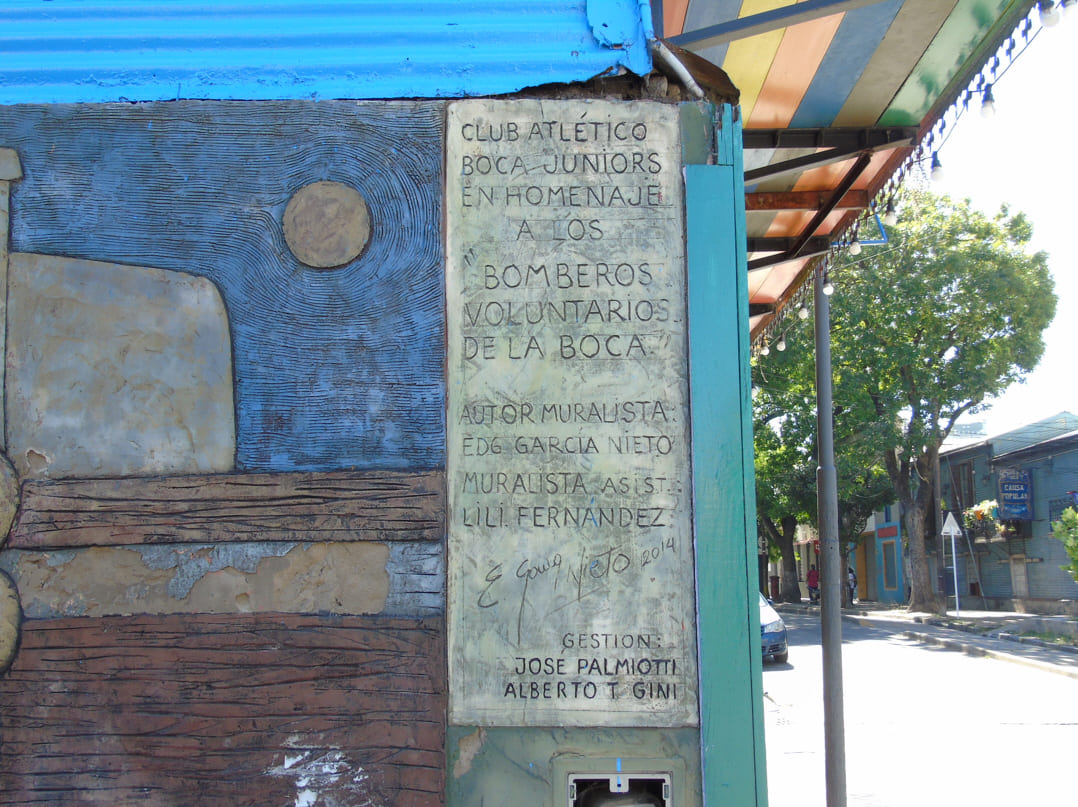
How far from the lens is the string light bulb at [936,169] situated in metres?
4.98

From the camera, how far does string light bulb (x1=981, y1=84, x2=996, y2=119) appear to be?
13.6 feet

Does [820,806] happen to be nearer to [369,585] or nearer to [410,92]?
[369,585]

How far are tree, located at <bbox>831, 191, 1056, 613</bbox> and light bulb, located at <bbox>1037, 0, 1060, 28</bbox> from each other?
62.8 feet

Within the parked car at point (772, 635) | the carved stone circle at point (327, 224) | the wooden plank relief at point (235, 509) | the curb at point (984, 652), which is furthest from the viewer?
the parked car at point (772, 635)

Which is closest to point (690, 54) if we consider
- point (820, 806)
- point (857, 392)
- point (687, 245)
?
point (687, 245)

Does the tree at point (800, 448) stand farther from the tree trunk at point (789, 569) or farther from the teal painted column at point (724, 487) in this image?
the teal painted column at point (724, 487)

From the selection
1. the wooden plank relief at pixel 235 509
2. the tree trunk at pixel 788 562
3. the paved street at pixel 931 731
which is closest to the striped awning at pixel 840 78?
the wooden plank relief at pixel 235 509

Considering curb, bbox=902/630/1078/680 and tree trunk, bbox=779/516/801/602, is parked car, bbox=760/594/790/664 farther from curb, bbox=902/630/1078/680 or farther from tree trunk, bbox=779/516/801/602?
tree trunk, bbox=779/516/801/602

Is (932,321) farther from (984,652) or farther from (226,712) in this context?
(226,712)

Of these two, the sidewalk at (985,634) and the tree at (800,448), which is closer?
the sidewalk at (985,634)

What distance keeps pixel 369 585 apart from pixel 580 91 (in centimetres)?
189

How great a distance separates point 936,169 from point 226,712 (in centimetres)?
449

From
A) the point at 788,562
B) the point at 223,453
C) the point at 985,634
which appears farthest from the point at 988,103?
the point at 788,562

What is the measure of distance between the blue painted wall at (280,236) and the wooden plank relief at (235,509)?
74 millimetres
